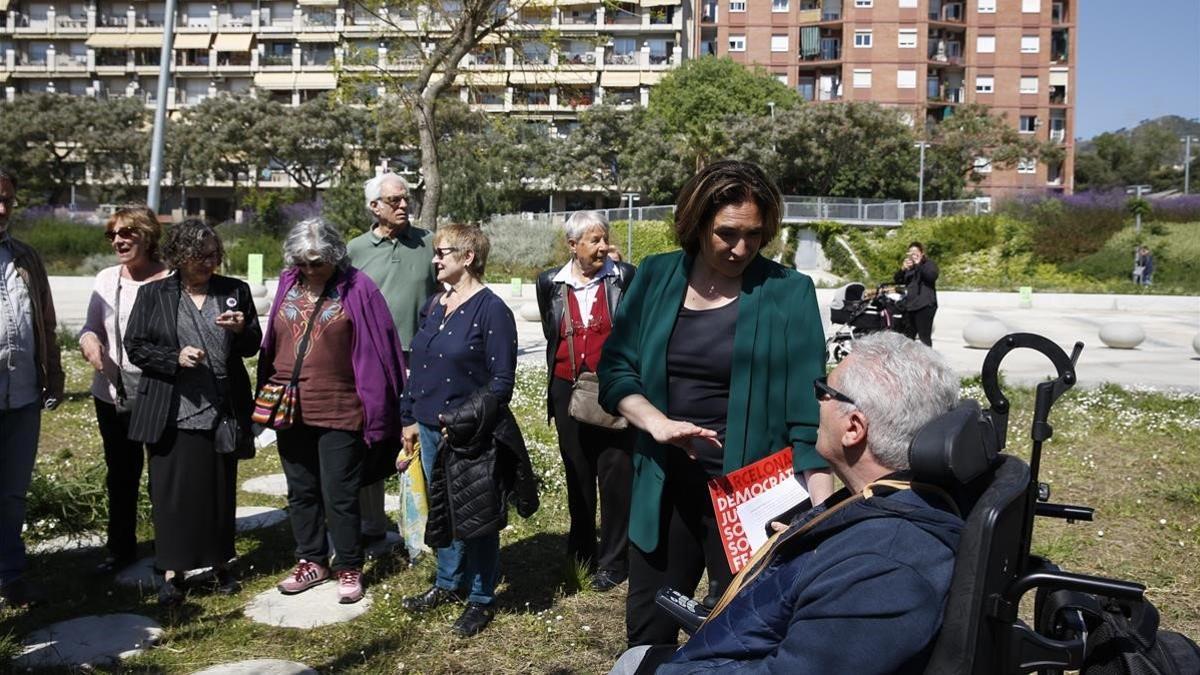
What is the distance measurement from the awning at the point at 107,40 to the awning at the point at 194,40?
435 centimetres

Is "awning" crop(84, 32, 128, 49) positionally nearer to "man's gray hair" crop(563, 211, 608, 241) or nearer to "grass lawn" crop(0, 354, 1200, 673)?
"grass lawn" crop(0, 354, 1200, 673)

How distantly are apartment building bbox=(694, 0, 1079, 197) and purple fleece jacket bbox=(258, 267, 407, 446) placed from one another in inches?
2801

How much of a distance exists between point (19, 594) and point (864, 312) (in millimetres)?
12421

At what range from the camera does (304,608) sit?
4.99 m

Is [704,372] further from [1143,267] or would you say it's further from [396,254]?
[1143,267]

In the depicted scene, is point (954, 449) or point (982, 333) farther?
point (982, 333)

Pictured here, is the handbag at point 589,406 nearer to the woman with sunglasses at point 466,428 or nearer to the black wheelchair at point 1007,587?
the woman with sunglasses at point 466,428

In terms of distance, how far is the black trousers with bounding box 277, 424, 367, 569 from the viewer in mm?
5035

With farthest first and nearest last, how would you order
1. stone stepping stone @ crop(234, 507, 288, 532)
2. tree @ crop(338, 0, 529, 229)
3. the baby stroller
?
the baby stroller → tree @ crop(338, 0, 529, 229) → stone stepping stone @ crop(234, 507, 288, 532)

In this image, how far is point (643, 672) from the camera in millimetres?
2512

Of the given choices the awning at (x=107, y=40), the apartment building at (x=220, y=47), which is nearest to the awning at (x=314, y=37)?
the apartment building at (x=220, y=47)

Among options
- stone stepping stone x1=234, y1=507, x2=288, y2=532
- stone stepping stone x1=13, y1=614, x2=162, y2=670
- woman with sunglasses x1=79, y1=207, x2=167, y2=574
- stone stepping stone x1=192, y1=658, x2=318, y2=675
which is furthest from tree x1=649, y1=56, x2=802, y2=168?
stone stepping stone x1=192, y1=658, x2=318, y2=675

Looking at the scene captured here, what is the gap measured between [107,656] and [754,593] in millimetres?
3340

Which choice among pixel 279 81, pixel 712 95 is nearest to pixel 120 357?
pixel 712 95
